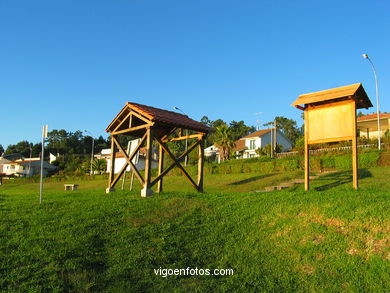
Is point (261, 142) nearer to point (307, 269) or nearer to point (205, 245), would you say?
point (205, 245)

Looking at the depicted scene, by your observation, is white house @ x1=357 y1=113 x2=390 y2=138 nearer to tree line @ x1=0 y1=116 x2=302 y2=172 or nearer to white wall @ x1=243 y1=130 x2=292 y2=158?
white wall @ x1=243 y1=130 x2=292 y2=158

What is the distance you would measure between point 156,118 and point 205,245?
6576 millimetres

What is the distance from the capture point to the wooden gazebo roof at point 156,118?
1270 centimetres

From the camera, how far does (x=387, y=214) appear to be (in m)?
7.29

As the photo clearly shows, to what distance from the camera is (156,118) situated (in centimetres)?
1244

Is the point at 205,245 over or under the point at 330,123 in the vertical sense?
under

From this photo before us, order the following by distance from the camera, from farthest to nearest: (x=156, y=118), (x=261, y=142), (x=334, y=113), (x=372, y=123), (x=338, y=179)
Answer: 1. (x=261, y=142)
2. (x=372, y=123)
3. (x=338, y=179)
4. (x=156, y=118)
5. (x=334, y=113)

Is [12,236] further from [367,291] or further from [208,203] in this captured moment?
[367,291]

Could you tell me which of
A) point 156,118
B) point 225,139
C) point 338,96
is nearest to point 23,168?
point 225,139

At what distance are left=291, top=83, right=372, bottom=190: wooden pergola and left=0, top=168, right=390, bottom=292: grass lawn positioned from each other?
8.55 feet

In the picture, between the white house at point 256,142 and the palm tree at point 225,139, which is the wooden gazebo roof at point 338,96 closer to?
the palm tree at point 225,139

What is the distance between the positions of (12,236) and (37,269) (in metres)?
2.05

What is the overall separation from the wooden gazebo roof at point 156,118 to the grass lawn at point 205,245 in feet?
13.4

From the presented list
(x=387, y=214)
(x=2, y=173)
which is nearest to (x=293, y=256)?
(x=387, y=214)
